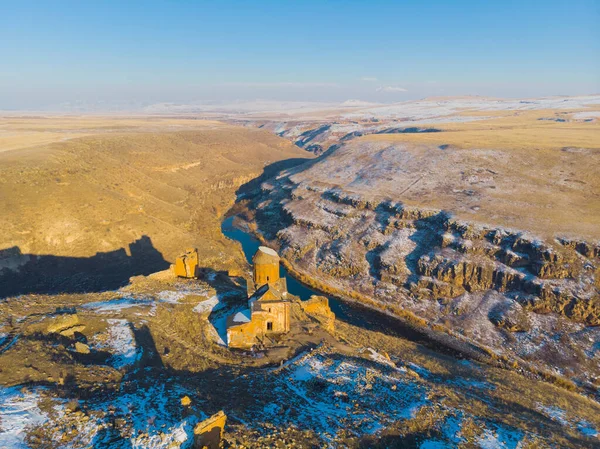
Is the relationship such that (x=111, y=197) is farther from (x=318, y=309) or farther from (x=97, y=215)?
(x=318, y=309)

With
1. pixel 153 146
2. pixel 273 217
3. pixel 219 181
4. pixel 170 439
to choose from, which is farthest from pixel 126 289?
pixel 153 146

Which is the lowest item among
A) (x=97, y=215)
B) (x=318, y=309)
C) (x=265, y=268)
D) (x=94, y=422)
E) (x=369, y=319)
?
(x=369, y=319)

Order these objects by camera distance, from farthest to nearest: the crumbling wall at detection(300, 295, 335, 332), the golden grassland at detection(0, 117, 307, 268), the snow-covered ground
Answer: the golden grassland at detection(0, 117, 307, 268), the crumbling wall at detection(300, 295, 335, 332), the snow-covered ground

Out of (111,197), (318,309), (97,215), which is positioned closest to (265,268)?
(318,309)

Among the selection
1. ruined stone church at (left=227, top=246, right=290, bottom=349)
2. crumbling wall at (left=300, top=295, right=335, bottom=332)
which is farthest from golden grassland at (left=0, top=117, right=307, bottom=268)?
ruined stone church at (left=227, top=246, right=290, bottom=349)

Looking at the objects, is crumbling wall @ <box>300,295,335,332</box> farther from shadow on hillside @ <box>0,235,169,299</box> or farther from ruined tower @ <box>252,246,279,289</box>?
shadow on hillside @ <box>0,235,169,299</box>

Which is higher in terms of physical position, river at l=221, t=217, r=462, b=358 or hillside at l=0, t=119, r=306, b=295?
hillside at l=0, t=119, r=306, b=295

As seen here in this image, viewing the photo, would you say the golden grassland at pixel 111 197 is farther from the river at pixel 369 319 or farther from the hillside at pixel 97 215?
the river at pixel 369 319

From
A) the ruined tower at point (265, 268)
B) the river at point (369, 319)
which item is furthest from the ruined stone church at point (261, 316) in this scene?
the river at point (369, 319)
